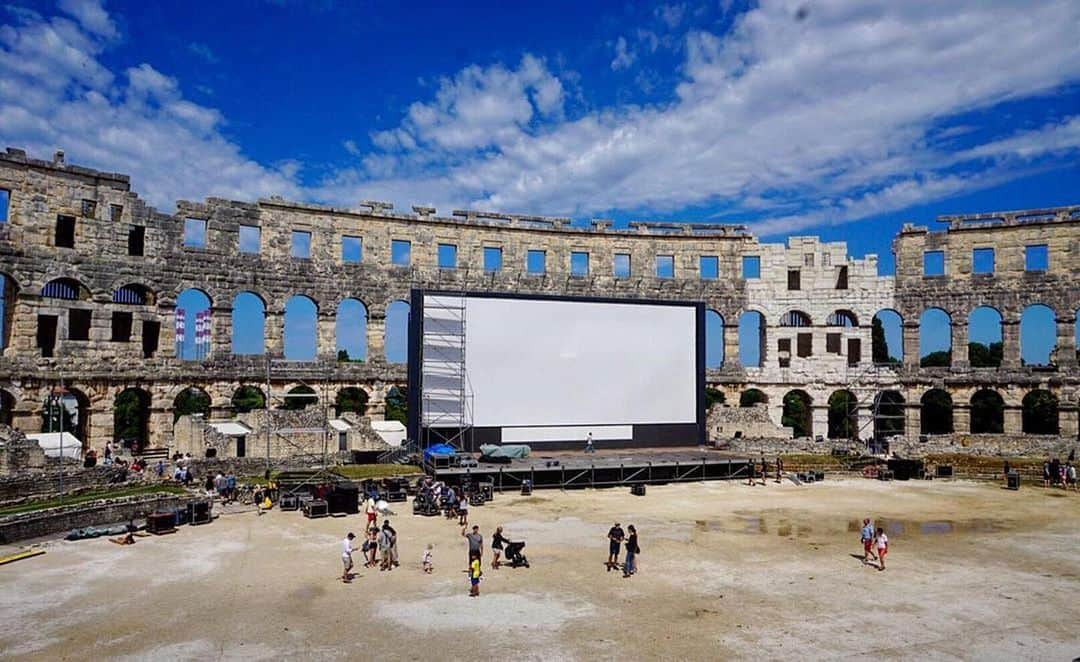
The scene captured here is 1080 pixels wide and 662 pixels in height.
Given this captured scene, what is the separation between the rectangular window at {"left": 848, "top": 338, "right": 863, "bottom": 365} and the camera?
162 feet

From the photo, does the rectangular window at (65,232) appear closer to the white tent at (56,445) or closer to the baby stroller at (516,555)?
the white tent at (56,445)

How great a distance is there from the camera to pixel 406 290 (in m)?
45.7

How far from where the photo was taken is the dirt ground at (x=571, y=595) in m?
13.2

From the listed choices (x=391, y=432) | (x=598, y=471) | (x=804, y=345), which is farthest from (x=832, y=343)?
(x=391, y=432)

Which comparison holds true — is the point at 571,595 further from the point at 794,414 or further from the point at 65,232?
the point at 794,414

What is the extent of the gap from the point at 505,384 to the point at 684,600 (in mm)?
24062

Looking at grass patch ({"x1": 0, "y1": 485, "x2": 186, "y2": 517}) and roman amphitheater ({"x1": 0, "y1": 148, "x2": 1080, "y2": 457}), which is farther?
roman amphitheater ({"x1": 0, "y1": 148, "x2": 1080, "y2": 457})

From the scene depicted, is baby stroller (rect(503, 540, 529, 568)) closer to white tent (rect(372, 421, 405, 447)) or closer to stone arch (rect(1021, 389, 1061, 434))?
white tent (rect(372, 421, 405, 447))

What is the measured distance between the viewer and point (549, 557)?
1988 cm

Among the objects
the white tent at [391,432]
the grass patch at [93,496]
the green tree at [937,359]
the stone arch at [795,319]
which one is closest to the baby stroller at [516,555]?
the grass patch at [93,496]

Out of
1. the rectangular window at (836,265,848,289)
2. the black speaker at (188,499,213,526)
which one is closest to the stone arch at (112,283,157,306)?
the black speaker at (188,499,213,526)

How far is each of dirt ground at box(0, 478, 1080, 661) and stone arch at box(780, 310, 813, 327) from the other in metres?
25.4

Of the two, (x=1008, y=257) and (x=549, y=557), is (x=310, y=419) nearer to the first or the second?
(x=549, y=557)

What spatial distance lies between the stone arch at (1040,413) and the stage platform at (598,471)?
3556 cm
